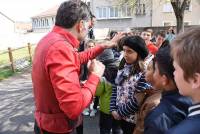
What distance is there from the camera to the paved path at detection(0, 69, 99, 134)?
6.25 metres

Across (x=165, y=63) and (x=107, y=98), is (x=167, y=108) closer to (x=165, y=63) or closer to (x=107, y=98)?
(x=165, y=63)

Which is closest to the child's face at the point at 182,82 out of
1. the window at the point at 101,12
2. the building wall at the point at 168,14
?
the building wall at the point at 168,14

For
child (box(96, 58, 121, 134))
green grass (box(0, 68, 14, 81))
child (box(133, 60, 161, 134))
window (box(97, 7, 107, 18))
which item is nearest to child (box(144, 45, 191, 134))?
child (box(133, 60, 161, 134))

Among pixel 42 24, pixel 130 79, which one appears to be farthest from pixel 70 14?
pixel 42 24

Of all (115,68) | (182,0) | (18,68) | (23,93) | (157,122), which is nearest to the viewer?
(157,122)

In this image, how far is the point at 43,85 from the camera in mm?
2502

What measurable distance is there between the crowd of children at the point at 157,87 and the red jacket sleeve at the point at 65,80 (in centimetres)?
48

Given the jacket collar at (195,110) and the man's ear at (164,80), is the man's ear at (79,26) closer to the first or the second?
the man's ear at (164,80)

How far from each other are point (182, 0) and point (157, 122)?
23277 millimetres

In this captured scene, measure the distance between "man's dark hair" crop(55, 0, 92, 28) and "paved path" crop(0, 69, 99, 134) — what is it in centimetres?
360

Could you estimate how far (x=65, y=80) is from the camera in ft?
7.50

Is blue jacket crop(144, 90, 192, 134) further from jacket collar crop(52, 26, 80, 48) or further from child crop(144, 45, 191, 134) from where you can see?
jacket collar crop(52, 26, 80, 48)

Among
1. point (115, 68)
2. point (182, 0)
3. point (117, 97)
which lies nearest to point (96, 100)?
point (115, 68)

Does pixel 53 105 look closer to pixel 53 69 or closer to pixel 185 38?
pixel 53 69
